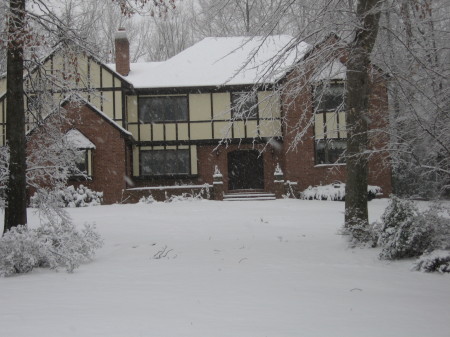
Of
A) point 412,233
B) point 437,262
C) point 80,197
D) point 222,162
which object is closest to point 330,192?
→ point 222,162

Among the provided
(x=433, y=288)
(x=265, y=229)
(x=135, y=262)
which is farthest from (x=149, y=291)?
(x=265, y=229)

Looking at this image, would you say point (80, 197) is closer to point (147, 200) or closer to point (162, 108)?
point (147, 200)

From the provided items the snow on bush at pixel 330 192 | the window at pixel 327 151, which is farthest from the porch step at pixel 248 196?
the window at pixel 327 151

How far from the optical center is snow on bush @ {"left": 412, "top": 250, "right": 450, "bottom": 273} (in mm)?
6684

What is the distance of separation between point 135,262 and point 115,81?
14.9 m

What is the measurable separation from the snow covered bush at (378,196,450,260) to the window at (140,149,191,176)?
15.0 metres

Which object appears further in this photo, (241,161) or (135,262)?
(241,161)

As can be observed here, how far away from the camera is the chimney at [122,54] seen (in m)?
22.1

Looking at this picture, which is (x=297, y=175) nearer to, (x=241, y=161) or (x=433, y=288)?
(x=241, y=161)

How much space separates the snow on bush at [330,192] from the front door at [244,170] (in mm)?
3260

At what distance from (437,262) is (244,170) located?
52.9 feet

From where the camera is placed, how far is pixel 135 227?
36.8 feet

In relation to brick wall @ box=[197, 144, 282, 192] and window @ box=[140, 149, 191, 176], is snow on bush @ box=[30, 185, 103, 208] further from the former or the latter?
brick wall @ box=[197, 144, 282, 192]

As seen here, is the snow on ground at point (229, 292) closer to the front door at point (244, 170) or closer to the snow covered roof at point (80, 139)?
the snow covered roof at point (80, 139)
